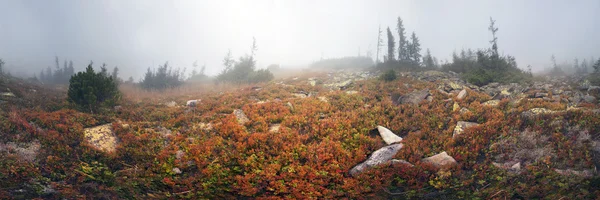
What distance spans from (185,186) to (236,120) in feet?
12.8

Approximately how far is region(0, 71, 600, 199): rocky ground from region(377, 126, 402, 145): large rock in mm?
38

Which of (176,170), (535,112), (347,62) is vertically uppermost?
(347,62)

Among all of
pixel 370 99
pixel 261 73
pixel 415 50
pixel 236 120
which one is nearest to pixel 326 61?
pixel 415 50

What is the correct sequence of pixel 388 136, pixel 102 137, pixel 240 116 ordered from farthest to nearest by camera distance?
pixel 240 116 < pixel 388 136 < pixel 102 137

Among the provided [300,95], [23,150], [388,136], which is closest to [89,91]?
[23,150]

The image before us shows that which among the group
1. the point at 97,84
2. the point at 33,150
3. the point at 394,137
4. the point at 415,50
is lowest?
the point at 394,137

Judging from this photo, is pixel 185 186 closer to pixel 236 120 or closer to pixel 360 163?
pixel 236 120

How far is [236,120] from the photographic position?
9328 mm

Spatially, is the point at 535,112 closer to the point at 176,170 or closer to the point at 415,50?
the point at 176,170

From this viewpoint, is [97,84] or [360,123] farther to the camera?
[97,84]

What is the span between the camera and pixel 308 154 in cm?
694

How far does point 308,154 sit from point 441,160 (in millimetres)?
3857

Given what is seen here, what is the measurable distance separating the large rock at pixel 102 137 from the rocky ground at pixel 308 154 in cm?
3

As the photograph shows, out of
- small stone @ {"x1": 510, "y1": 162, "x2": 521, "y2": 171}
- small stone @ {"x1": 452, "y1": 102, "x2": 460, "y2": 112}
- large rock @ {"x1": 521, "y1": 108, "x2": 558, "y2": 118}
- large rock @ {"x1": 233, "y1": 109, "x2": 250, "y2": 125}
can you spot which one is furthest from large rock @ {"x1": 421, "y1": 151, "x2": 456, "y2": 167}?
large rock @ {"x1": 233, "y1": 109, "x2": 250, "y2": 125}
